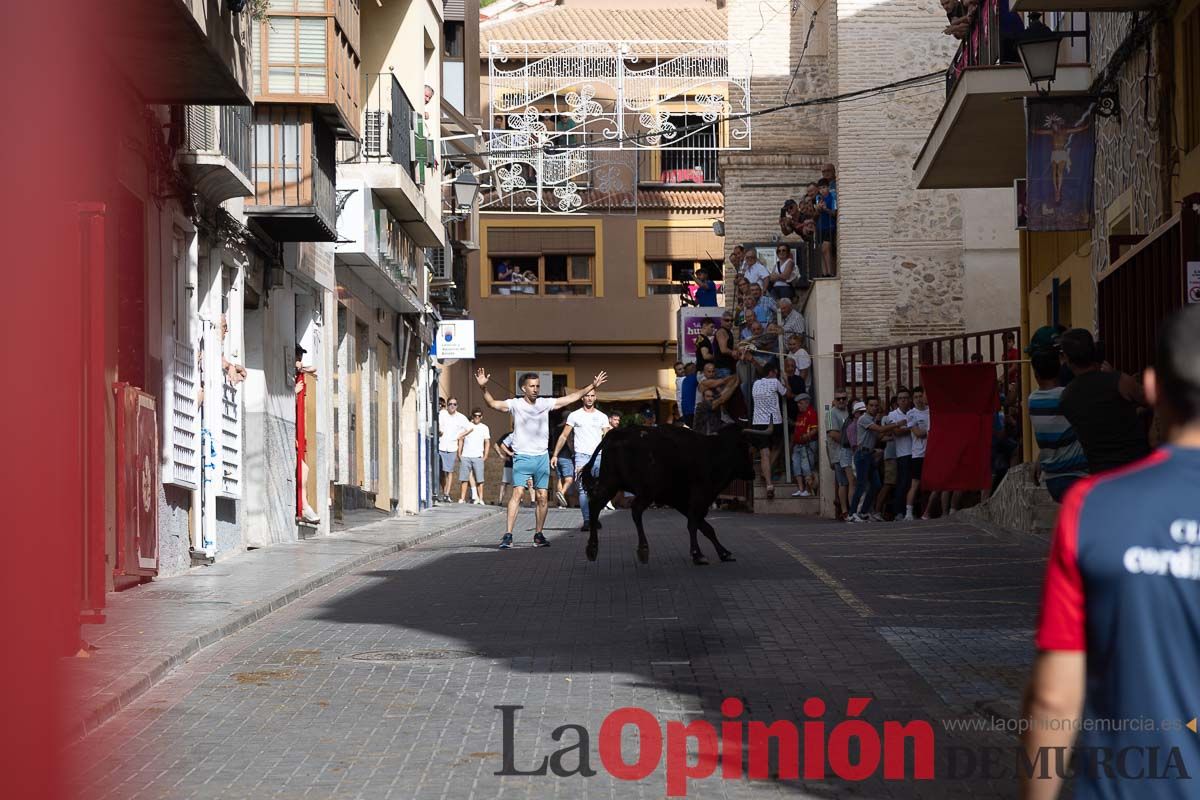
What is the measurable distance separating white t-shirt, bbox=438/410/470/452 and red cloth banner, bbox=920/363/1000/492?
18475mm

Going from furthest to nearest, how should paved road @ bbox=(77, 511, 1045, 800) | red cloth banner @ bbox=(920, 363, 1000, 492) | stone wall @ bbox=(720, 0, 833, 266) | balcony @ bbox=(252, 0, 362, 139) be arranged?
stone wall @ bbox=(720, 0, 833, 266) → red cloth banner @ bbox=(920, 363, 1000, 492) → balcony @ bbox=(252, 0, 362, 139) → paved road @ bbox=(77, 511, 1045, 800)

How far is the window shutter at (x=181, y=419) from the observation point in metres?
17.4

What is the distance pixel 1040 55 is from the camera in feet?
59.3

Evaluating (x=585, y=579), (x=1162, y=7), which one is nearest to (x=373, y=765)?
(x=585, y=579)

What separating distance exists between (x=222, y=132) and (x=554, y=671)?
10.5 metres

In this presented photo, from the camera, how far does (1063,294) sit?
22641 millimetres

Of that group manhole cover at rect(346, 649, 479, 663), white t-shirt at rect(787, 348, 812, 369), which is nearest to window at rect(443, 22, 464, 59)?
white t-shirt at rect(787, 348, 812, 369)

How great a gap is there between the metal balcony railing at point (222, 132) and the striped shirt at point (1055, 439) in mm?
9940

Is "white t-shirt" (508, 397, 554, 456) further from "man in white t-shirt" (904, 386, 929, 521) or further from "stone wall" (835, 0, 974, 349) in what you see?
"stone wall" (835, 0, 974, 349)

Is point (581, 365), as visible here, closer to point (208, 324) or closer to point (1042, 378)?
point (208, 324)

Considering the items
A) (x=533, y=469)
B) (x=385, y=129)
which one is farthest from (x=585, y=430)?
(x=385, y=129)

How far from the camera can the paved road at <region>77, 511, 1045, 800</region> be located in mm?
7109

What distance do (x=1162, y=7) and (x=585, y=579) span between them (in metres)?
7.14

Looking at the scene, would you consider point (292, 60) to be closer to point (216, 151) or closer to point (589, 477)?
point (216, 151)
